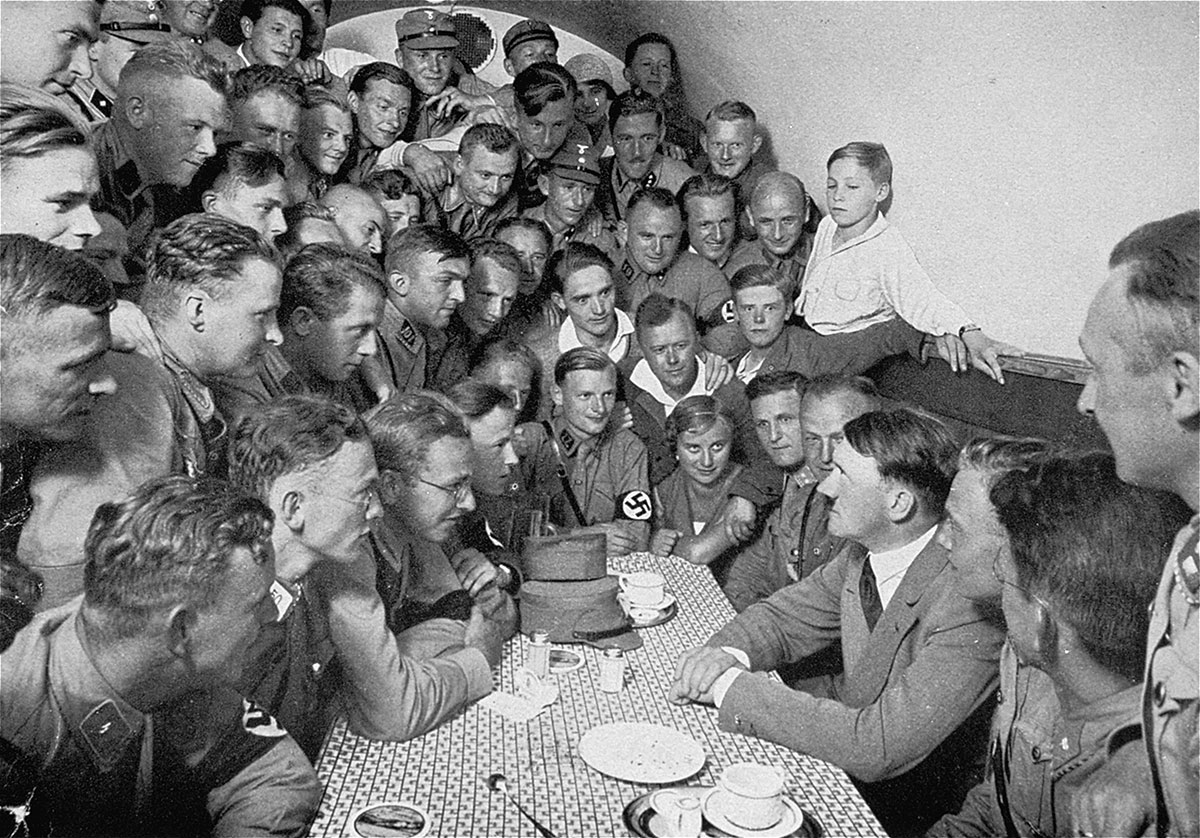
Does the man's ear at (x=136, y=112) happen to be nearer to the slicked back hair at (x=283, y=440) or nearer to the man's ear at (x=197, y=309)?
the man's ear at (x=197, y=309)

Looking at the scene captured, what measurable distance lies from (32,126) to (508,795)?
1185mm

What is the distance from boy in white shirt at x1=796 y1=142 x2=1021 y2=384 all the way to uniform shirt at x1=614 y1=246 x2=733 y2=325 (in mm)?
502

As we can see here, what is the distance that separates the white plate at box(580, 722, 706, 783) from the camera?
4.77 feet

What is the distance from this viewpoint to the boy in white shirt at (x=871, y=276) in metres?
1.82

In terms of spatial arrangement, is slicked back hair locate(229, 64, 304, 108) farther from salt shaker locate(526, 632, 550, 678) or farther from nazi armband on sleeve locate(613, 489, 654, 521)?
salt shaker locate(526, 632, 550, 678)

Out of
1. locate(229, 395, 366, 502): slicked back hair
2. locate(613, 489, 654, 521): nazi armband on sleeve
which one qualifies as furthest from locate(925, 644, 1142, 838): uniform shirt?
locate(613, 489, 654, 521): nazi armband on sleeve

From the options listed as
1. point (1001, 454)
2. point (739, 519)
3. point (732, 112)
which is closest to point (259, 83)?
point (732, 112)

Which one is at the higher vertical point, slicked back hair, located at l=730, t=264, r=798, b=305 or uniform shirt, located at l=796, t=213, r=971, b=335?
uniform shirt, located at l=796, t=213, r=971, b=335

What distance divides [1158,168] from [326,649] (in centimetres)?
145

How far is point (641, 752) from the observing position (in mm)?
1519

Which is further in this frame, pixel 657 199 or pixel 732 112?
pixel 657 199

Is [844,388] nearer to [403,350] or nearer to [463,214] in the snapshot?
[403,350]

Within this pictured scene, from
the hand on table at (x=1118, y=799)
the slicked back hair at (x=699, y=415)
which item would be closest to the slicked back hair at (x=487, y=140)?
the slicked back hair at (x=699, y=415)

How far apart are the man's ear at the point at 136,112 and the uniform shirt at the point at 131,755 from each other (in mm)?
1085
